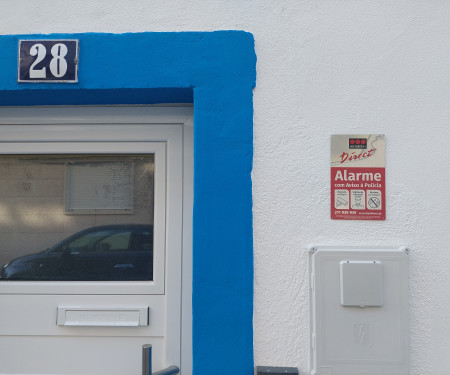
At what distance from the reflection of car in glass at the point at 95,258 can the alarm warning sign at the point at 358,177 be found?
3.02 ft

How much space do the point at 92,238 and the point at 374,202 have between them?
52.9 inches

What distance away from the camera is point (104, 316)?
7.05 ft

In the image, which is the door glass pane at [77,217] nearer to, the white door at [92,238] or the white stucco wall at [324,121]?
the white door at [92,238]

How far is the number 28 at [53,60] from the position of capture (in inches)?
79.9

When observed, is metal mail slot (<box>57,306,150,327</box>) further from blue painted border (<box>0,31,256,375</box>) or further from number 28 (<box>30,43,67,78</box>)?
number 28 (<box>30,43,67,78</box>)

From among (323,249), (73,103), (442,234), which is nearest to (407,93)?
(442,234)

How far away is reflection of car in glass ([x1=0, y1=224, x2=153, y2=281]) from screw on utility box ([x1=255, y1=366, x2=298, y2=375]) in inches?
26.8

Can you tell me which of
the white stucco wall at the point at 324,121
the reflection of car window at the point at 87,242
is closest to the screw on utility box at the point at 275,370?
the white stucco wall at the point at 324,121

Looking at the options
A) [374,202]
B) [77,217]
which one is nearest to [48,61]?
[77,217]

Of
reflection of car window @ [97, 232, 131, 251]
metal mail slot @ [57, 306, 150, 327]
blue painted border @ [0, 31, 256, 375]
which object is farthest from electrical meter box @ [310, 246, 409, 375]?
reflection of car window @ [97, 232, 131, 251]

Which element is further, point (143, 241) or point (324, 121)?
point (143, 241)

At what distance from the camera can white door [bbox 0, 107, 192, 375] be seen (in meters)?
2.15

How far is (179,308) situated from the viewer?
2.15 m

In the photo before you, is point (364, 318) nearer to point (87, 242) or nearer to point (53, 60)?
point (87, 242)
